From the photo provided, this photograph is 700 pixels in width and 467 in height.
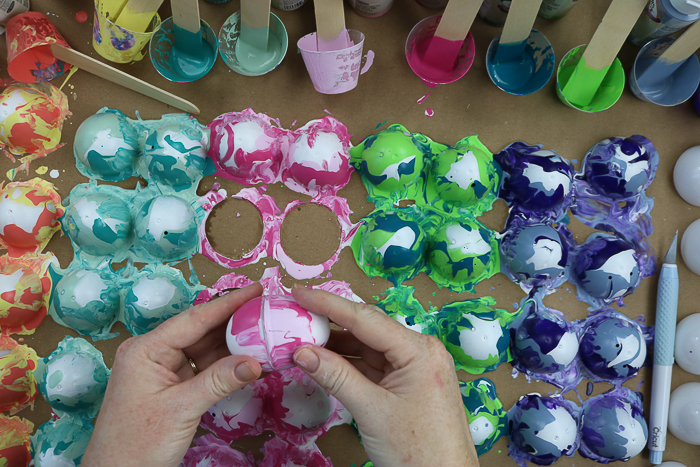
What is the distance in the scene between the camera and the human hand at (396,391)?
69 centimetres

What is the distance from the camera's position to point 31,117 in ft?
3.26

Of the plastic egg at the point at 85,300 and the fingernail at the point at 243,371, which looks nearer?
the fingernail at the point at 243,371

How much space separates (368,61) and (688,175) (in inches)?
31.0

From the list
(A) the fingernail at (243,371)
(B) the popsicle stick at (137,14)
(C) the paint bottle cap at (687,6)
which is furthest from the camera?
(B) the popsicle stick at (137,14)

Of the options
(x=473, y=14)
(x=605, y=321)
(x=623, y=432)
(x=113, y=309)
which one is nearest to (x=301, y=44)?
(x=473, y=14)

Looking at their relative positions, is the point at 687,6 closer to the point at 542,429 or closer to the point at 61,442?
the point at 542,429

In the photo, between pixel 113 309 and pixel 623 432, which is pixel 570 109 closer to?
pixel 623 432

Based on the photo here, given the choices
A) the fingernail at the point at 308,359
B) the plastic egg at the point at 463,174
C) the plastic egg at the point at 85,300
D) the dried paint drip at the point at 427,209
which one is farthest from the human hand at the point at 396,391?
the plastic egg at the point at 85,300

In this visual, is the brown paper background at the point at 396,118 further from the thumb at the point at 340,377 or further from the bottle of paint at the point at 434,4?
the thumb at the point at 340,377

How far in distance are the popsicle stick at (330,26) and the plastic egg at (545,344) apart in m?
0.76

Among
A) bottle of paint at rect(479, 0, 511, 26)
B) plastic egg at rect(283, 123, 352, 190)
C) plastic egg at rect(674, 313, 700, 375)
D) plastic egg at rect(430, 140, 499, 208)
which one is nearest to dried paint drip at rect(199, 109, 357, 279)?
plastic egg at rect(283, 123, 352, 190)

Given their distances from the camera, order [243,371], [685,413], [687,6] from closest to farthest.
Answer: [243,371] → [687,6] → [685,413]

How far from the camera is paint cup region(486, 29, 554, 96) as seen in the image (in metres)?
1.02

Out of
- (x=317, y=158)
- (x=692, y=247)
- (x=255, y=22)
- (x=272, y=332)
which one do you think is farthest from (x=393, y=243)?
(x=692, y=247)
